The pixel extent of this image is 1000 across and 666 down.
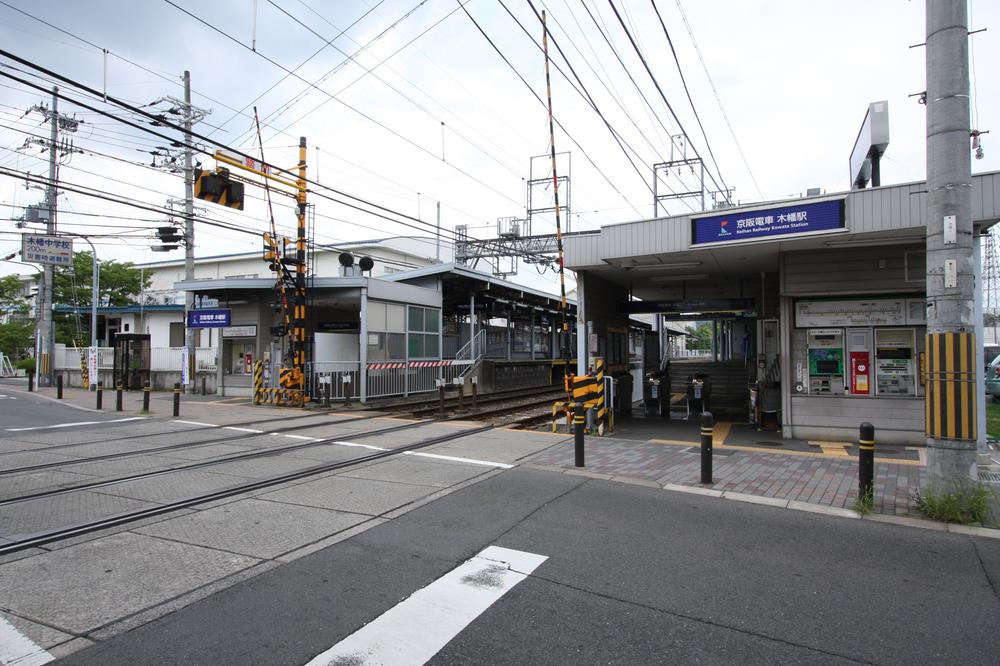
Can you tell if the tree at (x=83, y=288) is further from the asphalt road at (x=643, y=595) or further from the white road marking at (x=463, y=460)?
the asphalt road at (x=643, y=595)

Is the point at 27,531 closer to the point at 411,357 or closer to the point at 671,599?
the point at 671,599

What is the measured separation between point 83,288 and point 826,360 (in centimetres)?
4471

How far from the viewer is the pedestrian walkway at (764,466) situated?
7355 mm

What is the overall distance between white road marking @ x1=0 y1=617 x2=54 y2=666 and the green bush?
778 centimetres

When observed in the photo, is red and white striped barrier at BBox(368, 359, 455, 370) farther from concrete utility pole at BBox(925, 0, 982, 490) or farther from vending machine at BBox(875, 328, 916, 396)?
concrete utility pole at BBox(925, 0, 982, 490)

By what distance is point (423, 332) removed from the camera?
24.6m

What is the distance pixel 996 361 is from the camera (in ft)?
74.3

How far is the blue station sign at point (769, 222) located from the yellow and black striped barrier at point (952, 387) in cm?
414

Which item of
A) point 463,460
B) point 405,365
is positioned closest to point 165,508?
point 463,460

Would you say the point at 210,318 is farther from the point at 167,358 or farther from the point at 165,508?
the point at 165,508

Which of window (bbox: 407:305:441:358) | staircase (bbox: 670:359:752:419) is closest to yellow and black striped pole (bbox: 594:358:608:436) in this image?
staircase (bbox: 670:359:752:419)

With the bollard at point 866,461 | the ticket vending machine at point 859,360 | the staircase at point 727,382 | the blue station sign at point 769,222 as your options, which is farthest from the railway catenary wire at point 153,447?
the staircase at point 727,382

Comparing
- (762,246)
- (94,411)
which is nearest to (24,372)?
(94,411)

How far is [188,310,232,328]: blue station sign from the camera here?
72.2 ft
